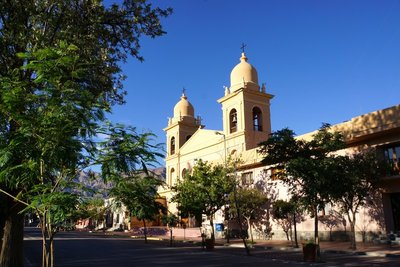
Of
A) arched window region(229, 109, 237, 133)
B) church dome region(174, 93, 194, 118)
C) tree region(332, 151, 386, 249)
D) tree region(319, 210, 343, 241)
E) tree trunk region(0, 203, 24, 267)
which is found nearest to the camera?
tree trunk region(0, 203, 24, 267)

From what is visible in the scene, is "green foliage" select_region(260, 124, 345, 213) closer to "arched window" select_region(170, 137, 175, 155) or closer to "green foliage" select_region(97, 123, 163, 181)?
"green foliage" select_region(97, 123, 163, 181)

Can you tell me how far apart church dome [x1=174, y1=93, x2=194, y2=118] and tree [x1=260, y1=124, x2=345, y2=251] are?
35166mm

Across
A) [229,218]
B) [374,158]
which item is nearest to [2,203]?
[374,158]

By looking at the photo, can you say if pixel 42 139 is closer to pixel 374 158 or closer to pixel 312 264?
pixel 312 264

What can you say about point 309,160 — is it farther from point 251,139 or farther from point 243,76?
point 243,76

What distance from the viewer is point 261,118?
41.0m

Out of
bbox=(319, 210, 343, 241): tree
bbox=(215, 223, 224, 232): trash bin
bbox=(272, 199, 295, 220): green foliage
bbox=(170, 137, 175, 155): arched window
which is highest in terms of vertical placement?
bbox=(170, 137, 175, 155): arched window

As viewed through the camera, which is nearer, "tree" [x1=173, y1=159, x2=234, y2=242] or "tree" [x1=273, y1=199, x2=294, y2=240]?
"tree" [x1=273, y1=199, x2=294, y2=240]

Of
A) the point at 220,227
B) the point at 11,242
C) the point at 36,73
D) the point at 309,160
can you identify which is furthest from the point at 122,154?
the point at 220,227

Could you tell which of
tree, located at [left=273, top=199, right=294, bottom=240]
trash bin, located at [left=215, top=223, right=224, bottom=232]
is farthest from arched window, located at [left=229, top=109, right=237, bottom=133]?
tree, located at [left=273, top=199, right=294, bottom=240]

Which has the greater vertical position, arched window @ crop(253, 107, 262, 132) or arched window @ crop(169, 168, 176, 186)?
arched window @ crop(253, 107, 262, 132)

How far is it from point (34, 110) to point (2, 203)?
6.11 meters

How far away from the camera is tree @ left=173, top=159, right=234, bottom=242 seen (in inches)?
1142

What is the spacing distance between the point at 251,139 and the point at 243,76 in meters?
7.10
